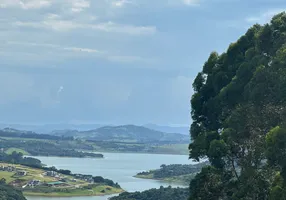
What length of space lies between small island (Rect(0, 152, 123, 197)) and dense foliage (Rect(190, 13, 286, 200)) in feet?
227

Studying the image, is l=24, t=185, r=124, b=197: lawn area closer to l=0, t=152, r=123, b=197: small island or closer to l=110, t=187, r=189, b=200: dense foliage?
l=0, t=152, r=123, b=197: small island

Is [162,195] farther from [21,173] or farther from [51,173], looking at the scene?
[51,173]

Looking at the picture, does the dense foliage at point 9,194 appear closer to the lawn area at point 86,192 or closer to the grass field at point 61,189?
the lawn area at point 86,192

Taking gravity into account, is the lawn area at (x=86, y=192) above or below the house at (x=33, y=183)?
below

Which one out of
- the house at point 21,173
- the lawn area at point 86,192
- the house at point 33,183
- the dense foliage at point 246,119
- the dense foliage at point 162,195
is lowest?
the lawn area at point 86,192

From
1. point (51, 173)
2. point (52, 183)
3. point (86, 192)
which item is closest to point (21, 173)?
point (51, 173)

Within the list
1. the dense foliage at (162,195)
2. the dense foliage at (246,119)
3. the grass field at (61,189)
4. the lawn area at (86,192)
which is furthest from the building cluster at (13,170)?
the dense foliage at (246,119)

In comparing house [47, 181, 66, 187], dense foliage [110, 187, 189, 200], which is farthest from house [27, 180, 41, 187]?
dense foliage [110, 187, 189, 200]

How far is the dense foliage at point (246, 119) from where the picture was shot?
45.3 feet

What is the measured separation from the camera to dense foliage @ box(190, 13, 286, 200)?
544 inches

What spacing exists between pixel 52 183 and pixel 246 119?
3170 inches

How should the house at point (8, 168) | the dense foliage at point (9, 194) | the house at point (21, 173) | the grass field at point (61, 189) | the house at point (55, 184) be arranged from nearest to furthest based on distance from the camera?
the dense foliage at point (9, 194), the grass field at point (61, 189), the house at point (55, 184), the house at point (21, 173), the house at point (8, 168)

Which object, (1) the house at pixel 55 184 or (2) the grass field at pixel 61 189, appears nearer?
(2) the grass field at pixel 61 189

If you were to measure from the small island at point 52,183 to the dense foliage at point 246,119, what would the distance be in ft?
227
